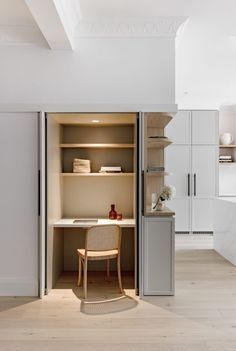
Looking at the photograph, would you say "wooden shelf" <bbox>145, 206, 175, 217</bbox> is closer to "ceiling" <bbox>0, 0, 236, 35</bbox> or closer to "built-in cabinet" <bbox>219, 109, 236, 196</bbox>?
"ceiling" <bbox>0, 0, 236, 35</bbox>

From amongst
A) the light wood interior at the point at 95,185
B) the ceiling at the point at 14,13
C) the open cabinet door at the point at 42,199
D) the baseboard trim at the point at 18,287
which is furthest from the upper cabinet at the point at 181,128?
the baseboard trim at the point at 18,287

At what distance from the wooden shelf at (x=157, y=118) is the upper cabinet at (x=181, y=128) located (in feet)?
9.35

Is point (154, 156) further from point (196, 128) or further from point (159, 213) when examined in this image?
point (196, 128)

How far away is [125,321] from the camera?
2951 millimetres

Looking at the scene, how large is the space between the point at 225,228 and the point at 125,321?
9.12 ft

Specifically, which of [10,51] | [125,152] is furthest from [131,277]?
[10,51]

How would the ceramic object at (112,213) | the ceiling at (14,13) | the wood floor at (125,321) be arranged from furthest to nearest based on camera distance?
1. the ceramic object at (112,213)
2. the ceiling at (14,13)
3. the wood floor at (125,321)

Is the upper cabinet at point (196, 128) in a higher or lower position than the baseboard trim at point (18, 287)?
higher

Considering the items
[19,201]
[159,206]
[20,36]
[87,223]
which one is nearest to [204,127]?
[159,206]

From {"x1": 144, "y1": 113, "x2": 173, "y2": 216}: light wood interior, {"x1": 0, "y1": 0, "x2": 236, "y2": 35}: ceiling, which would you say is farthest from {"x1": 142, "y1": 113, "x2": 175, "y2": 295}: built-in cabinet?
{"x1": 0, "y1": 0, "x2": 236, "y2": 35}: ceiling

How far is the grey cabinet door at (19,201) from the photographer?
11.6 ft

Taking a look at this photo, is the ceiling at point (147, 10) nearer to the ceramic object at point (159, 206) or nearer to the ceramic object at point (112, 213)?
the ceramic object at point (159, 206)

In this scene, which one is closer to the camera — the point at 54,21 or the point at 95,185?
the point at 54,21

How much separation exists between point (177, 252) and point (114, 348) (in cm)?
321
